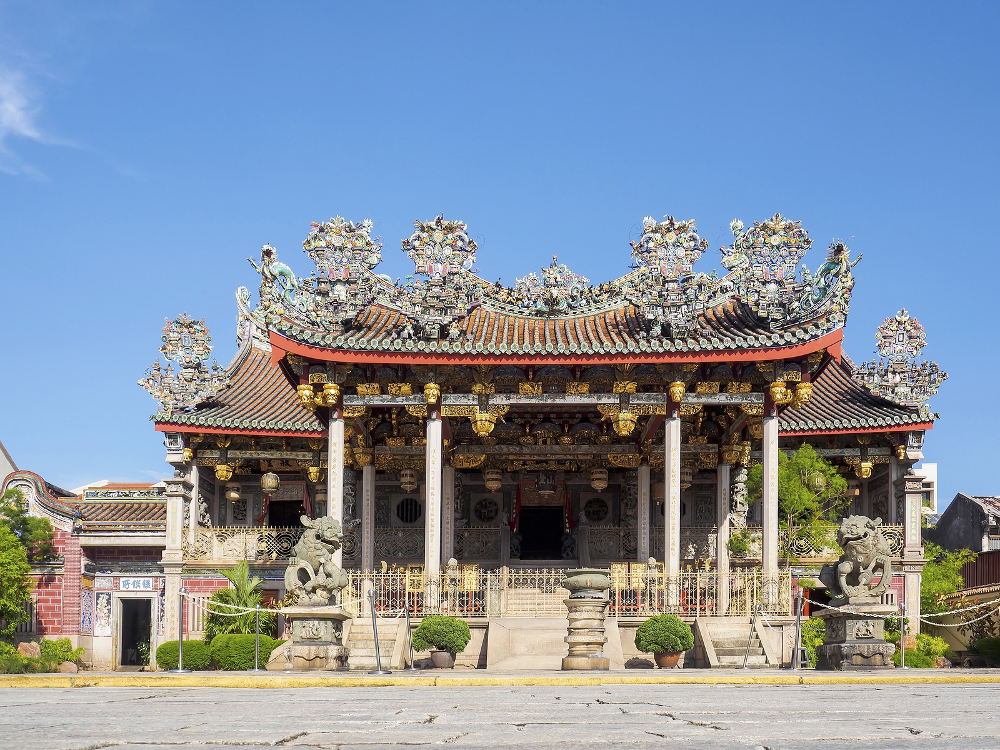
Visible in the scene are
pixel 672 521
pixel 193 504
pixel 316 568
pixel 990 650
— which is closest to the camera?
pixel 316 568

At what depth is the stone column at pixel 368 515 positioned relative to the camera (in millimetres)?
25781

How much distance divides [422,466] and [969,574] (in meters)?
16.7

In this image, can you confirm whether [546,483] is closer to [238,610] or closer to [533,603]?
[533,603]

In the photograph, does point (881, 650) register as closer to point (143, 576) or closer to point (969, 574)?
point (969, 574)

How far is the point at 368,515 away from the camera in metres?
26.6

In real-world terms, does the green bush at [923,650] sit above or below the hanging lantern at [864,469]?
below

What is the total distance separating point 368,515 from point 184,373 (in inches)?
309

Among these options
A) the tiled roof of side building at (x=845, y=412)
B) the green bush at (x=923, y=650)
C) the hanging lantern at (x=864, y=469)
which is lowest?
the green bush at (x=923, y=650)

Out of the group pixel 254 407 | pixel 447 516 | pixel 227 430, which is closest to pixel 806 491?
pixel 447 516

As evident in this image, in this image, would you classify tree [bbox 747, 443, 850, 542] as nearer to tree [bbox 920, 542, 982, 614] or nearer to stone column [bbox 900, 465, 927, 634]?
→ stone column [bbox 900, 465, 927, 634]

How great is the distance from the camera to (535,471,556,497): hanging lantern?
100 feet

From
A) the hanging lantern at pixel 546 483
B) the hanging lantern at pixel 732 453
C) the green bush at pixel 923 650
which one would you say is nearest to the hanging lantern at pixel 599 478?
the hanging lantern at pixel 546 483

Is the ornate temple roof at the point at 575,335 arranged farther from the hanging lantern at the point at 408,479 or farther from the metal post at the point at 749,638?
the hanging lantern at the point at 408,479

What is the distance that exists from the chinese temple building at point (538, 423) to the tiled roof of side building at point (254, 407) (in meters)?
0.09
